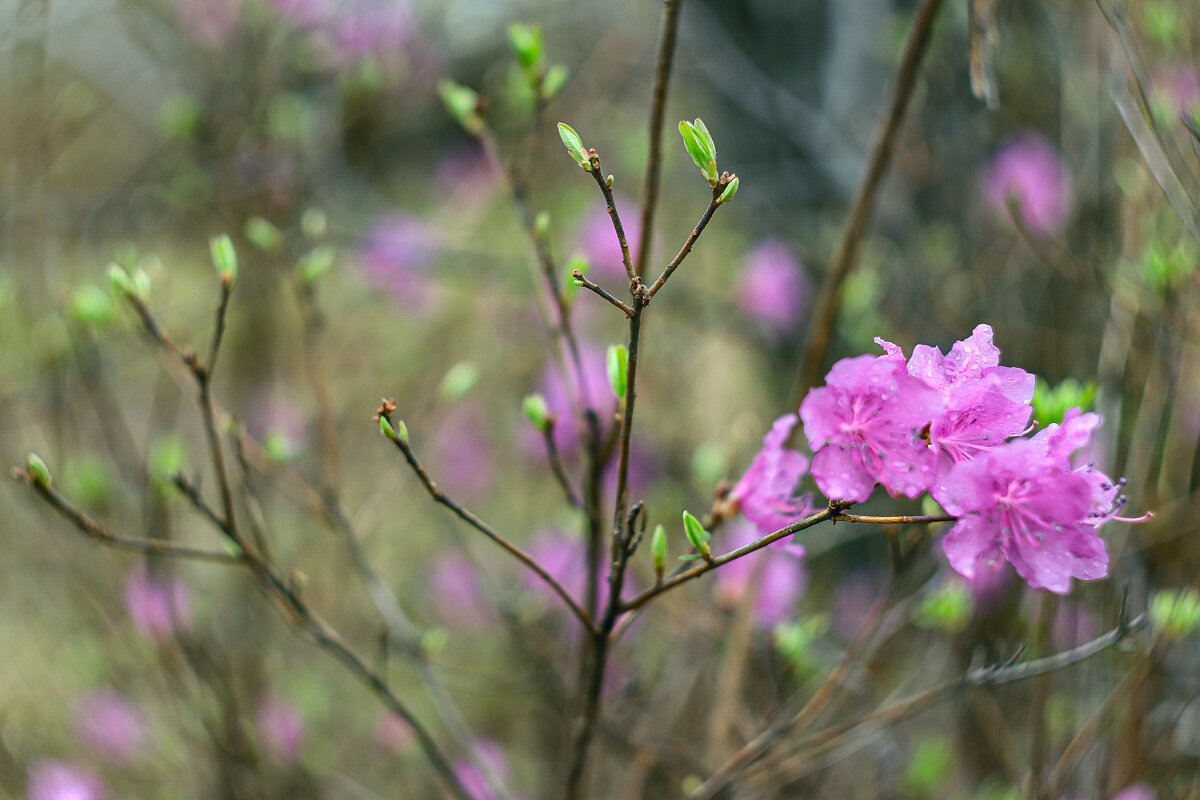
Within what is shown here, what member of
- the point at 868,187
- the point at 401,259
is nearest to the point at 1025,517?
the point at 868,187

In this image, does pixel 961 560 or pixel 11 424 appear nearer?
pixel 961 560

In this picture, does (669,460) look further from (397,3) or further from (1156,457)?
(397,3)

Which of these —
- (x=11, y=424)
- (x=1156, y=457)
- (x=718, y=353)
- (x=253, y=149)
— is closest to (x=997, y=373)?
(x=1156, y=457)

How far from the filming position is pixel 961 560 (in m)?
0.79

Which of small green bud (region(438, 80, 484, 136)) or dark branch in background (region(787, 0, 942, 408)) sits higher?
small green bud (region(438, 80, 484, 136))

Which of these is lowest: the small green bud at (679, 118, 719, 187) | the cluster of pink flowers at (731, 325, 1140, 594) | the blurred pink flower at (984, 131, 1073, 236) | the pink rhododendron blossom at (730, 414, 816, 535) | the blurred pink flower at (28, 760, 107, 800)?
the cluster of pink flowers at (731, 325, 1140, 594)

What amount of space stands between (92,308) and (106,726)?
1.24 metres

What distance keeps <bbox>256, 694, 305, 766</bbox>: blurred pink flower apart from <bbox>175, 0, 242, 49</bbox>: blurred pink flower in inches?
75.6

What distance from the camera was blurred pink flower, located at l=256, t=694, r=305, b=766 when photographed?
73.8 inches

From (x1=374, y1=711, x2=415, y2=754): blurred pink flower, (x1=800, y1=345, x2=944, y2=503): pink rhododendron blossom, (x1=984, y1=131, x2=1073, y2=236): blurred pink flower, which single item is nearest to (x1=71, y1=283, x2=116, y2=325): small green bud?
(x1=374, y1=711, x2=415, y2=754): blurred pink flower

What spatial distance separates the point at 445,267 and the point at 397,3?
0.89 m

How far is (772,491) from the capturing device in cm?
98

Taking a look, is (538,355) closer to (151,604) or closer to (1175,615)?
(151,604)

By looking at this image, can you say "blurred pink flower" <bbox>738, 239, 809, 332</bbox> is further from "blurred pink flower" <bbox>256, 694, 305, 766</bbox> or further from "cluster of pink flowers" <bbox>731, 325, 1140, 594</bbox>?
"cluster of pink flowers" <bbox>731, 325, 1140, 594</bbox>
